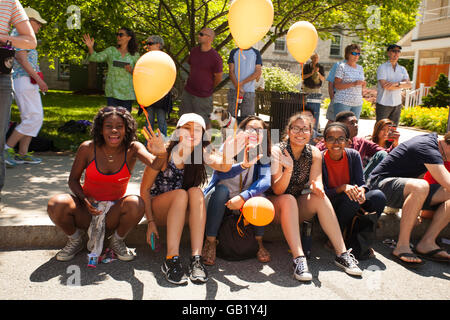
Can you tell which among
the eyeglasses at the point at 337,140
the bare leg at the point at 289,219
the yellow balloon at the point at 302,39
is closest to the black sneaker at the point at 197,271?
the bare leg at the point at 289,219

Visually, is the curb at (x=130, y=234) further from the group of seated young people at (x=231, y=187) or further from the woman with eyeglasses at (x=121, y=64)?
the woman with eyeglasses at (x=121, y=64)

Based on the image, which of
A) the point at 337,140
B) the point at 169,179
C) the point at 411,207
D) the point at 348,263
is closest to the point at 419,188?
the point at 411,207

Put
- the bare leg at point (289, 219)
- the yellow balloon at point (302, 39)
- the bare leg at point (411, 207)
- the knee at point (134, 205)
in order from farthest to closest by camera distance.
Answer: the yellow balloon at point (302, 39)
the bare leg at point (411, 207)
the bare leg at point (289, 219)
the knee at point (134, 205)

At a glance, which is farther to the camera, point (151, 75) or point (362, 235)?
point (362, 235)

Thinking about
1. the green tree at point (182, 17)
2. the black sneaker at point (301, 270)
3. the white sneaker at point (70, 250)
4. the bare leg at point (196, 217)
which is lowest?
the black sneaker at point (301, 270)

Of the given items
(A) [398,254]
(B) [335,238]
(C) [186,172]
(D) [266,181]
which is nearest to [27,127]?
(C) [186,172]

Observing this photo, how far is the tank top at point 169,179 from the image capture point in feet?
11.1

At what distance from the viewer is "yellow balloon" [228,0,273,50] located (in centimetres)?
354

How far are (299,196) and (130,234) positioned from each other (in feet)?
4.95

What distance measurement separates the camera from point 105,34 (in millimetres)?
7699

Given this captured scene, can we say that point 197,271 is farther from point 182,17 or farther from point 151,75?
point 182,17

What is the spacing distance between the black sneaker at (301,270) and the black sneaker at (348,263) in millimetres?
361

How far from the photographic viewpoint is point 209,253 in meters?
3.30

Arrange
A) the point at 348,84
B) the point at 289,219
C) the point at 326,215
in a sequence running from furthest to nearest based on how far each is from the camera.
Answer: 1. the point at 348,84
2. the point at 326,215
3. the point at 289,219
